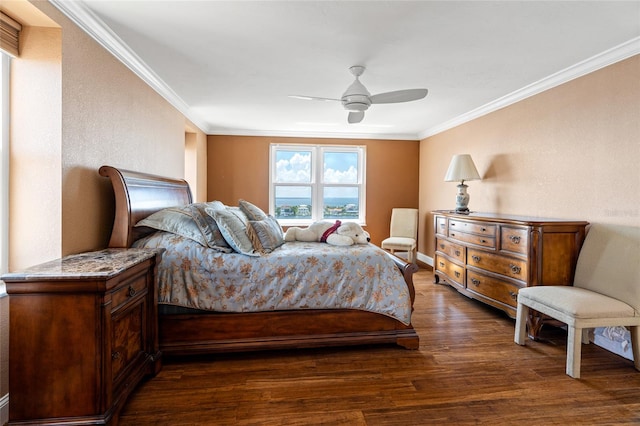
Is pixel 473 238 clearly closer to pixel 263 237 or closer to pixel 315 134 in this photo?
pixel 263 237

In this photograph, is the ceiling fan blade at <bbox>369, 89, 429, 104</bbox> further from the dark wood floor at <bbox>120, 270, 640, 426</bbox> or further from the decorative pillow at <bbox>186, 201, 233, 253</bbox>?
the dark wood floor at <bbox>120, 270, 640, 426</bbox>

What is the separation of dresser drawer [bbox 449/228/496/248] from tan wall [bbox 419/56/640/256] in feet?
2.04

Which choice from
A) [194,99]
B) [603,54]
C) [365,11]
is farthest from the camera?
[194,99]

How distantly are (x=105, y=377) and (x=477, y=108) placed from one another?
15.4 ft

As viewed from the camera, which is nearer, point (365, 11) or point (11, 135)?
point (11, 135)

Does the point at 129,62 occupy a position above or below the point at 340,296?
above

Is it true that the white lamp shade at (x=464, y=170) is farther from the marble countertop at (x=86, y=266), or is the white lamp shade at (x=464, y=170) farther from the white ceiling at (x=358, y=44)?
the marble countertop at (x=86, y=266)

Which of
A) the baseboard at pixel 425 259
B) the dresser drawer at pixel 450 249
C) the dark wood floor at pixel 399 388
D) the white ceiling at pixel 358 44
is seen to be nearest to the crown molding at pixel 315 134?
the white ceiling at pixel 358 44

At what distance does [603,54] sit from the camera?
266 cm

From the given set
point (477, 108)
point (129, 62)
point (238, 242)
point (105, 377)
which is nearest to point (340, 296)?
point (238, 242)

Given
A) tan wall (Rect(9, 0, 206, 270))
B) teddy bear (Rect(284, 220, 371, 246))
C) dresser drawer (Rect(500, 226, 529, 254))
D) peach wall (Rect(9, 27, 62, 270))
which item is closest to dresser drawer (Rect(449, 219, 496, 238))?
dresser drawer (Rect(500, 226, 529, 254))

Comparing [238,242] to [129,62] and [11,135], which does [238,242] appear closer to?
[11,135]

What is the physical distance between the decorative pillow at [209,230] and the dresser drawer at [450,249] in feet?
8.93

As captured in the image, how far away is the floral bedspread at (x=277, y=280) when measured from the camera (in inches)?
93.1
